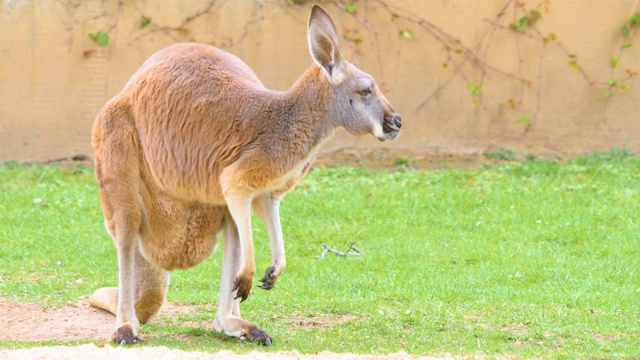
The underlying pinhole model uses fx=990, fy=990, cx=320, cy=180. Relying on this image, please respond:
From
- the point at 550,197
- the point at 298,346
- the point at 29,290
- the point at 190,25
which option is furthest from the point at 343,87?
the point at 190,25

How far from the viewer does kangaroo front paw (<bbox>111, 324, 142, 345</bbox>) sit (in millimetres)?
5309

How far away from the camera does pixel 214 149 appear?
527cm

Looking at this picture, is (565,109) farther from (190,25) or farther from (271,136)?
(271,136)

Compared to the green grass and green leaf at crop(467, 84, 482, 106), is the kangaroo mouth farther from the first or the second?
green leaf at crop(467, 84, 482, 106)

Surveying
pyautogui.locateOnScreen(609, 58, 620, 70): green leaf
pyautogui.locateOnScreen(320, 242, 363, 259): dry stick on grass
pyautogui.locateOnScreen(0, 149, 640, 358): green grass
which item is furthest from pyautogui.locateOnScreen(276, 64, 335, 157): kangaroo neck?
pyautogui.locateOnScreen(609, 58, 620, 70): green leaf

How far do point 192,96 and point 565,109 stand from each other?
6.49 metres

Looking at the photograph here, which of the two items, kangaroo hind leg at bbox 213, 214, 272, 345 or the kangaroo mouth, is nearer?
the kangaroo mouth

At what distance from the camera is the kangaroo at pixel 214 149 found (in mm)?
5215

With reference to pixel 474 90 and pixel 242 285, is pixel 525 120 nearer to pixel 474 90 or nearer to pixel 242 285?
pixel 474 90

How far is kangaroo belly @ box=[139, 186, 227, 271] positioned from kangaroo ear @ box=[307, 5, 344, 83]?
A: 981 mm

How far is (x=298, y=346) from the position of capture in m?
5.43

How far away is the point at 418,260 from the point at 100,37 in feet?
15.9

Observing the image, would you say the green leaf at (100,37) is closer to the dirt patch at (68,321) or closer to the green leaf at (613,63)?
the dirt patch at (68,321)

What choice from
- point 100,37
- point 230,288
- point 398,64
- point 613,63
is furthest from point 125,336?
point 613,63
